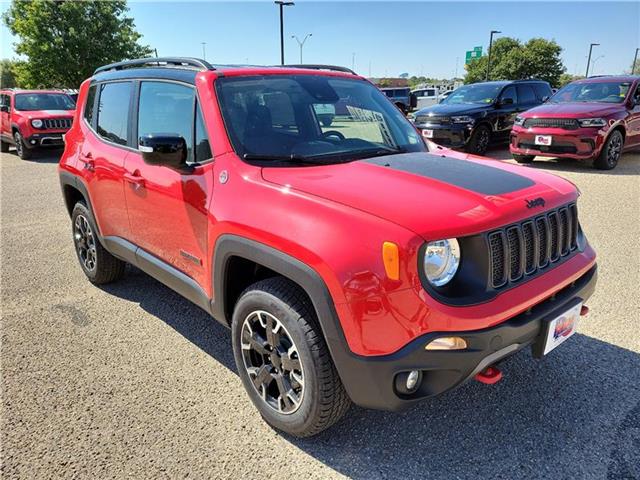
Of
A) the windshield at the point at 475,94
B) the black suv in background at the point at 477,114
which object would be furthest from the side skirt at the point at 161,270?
the windshield at the point at 475,94

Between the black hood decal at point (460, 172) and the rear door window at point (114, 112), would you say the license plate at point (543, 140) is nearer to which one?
the black hood decal at point (460, 172)

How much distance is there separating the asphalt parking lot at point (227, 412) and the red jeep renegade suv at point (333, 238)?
0.28 m

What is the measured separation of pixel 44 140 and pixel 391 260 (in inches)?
559

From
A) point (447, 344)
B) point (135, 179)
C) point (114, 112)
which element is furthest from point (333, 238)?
point (114, 112)

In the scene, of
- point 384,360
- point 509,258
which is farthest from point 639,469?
point 384,360

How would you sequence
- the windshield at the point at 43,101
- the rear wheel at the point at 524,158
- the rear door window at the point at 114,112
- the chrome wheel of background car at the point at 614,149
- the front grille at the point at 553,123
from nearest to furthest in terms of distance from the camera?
1. the rear door window at the point at 114,112
2. the front grille at the point at 553,123
3. the chrome wheel of background car at the point at 614,149
4. the rear wheel at the point at 524,158
5. the windshield at the point at 43,101

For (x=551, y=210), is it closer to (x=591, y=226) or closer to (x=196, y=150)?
(x=196, y=150)

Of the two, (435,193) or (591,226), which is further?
(591,226)

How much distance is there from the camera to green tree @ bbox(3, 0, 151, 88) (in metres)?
28.5

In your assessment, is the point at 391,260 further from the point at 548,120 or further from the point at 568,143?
the point at 548,120

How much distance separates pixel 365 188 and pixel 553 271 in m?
1.02

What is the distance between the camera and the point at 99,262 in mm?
4227

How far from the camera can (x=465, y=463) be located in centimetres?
225

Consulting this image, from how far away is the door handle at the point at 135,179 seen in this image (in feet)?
10.4
